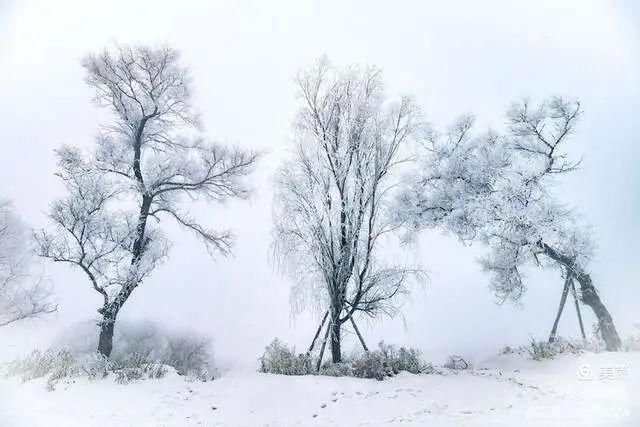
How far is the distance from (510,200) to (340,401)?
849cm

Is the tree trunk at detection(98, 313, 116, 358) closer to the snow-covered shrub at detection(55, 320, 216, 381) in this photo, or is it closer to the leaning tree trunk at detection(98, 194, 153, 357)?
the leaning tree trunk at detection(98, 194, 153, 357)

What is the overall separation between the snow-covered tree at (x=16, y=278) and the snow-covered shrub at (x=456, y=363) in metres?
13.9

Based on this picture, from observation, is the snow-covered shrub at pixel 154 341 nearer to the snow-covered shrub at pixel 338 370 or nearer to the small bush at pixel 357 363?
the small bush at pixel 357 363

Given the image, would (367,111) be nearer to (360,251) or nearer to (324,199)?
(324,199)

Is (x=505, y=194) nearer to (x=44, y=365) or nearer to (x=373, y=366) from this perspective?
→ (x=373, y=366)

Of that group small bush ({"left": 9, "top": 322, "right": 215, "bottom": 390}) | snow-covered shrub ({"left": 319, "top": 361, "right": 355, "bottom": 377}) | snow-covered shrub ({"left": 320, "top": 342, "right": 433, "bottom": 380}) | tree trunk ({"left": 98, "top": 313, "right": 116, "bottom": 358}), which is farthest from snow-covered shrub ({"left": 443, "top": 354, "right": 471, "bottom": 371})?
tree trunk ({"left": 98, "top": 313, "right": 116, "bottom": 358})

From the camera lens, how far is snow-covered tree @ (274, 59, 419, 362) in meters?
10.9

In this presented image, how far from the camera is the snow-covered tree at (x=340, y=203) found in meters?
10.9

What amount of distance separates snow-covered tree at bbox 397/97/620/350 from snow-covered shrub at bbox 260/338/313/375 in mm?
5754

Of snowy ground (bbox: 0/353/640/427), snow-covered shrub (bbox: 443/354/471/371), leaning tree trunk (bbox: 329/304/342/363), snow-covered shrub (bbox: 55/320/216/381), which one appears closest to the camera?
snowy ground (bbox: 0/353/640/427)

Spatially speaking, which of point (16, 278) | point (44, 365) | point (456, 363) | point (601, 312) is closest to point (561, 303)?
point (601, 312)

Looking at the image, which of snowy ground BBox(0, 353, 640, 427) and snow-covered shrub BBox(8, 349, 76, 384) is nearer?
snowy ground BBox(0, 353, 640, 427)

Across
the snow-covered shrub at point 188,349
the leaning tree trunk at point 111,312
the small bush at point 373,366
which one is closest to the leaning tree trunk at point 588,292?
the small bush at point 373,366

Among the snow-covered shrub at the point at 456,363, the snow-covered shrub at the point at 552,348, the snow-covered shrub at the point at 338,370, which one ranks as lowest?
the snow-covered shrub at the point at 338,370
